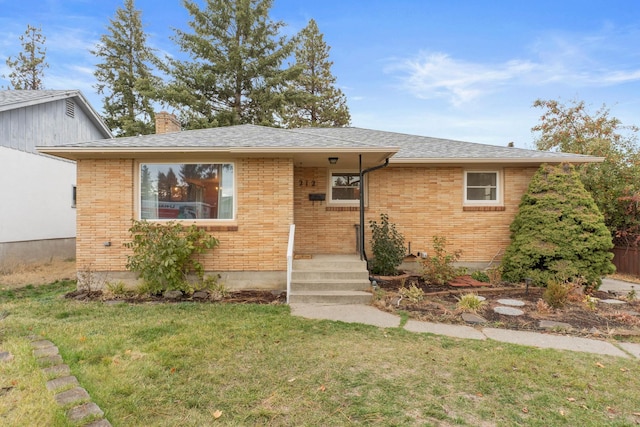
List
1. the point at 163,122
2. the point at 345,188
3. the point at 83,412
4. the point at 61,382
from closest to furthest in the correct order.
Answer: the point at 83,412 < the point at 61,382 < the point at 345,188 < the point at 163,122

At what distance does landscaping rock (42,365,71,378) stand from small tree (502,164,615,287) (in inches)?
307

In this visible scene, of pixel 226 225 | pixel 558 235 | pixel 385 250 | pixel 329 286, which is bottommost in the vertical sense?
pixel 329 286

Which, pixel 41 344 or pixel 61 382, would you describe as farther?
pixel 41 344

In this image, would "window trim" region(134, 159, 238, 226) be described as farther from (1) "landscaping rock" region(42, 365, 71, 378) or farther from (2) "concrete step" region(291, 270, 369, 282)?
(1) "landscaping rock" region(42, 365, 71, 378)

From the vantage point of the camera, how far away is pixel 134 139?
7.39 metres

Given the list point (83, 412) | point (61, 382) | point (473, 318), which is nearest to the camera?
point (83, 412)

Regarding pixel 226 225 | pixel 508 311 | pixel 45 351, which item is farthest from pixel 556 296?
pixel 45 351

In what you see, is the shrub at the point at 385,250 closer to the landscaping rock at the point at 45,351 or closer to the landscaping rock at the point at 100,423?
the landscaping rock at the point at 45,351

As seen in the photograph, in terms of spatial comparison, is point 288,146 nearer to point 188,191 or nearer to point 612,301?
point 188,191

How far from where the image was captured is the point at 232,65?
1962 cm

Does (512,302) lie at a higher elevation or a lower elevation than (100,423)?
lower

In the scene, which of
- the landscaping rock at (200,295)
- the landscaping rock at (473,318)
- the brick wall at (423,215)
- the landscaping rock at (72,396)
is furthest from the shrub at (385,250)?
the landscaping rock at (72,396)

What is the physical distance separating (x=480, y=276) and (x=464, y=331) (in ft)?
12.8

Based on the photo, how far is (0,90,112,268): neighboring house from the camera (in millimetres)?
10031
